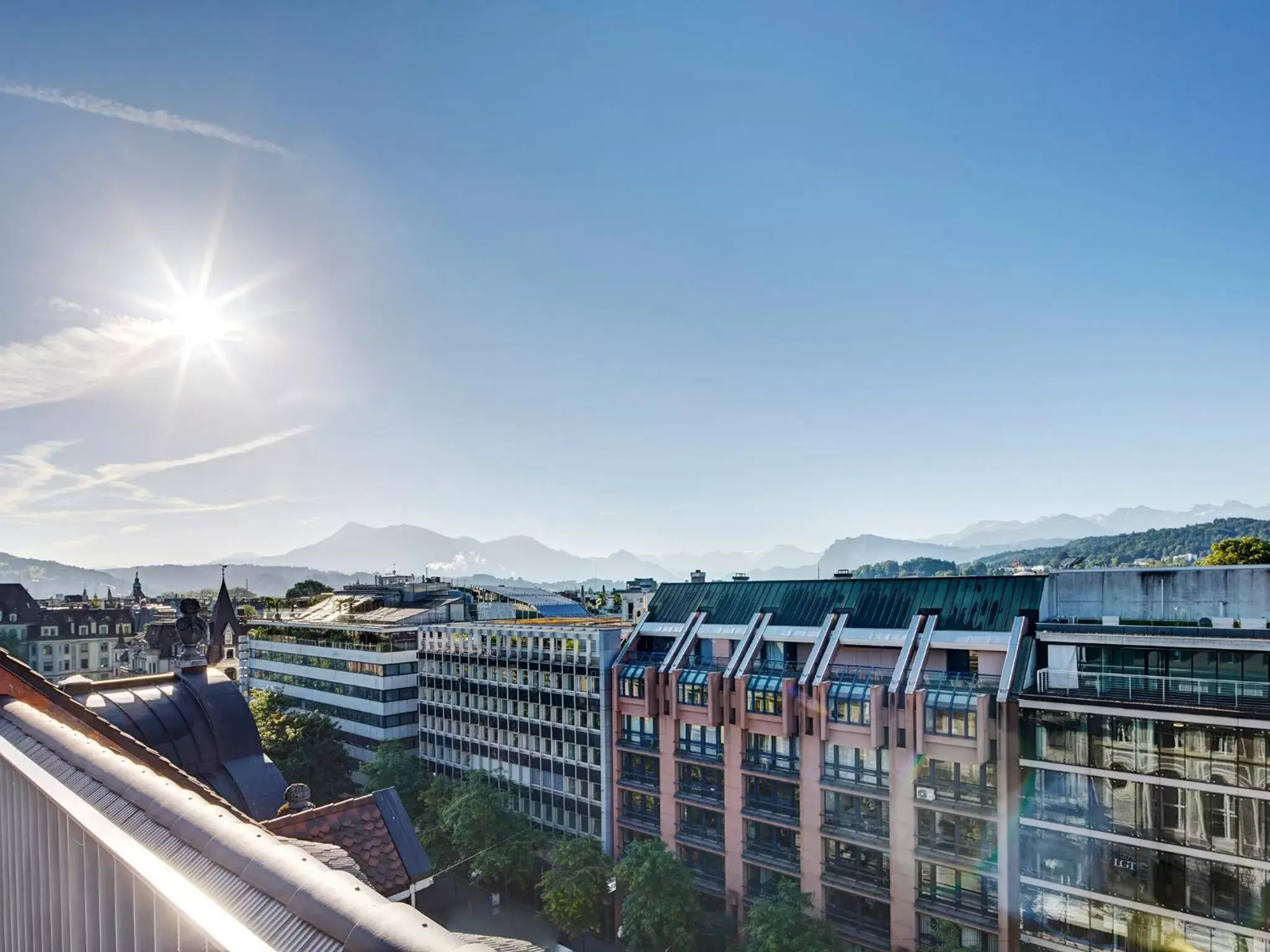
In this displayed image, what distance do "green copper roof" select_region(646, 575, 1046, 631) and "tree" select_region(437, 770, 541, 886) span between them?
829 inches

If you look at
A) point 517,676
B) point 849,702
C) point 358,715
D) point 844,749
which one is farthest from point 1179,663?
point 358,715

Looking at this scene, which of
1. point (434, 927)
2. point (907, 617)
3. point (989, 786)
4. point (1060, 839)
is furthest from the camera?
point (907, 617)

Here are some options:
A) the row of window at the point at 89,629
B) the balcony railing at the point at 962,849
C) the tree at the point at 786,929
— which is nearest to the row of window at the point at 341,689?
the tree at the point at 786,929

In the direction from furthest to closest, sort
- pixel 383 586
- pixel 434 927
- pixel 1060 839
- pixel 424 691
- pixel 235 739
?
pixel 383 586 < pixel 424 691 < pixel 1060 839 < pixel 235 739 < pixel 434 927

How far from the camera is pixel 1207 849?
38.9 meters

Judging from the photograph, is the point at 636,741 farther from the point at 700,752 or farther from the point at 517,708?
the point at 517,708

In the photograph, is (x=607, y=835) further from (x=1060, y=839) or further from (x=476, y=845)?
(x=1060, y=839)

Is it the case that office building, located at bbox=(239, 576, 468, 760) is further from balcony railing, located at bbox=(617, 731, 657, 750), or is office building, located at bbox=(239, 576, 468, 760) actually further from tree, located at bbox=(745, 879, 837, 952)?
tree, located at bbox=(745, 879, 837, 952)

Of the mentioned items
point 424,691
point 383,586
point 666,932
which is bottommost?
point 666,932

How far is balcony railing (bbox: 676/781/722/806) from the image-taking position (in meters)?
60.5

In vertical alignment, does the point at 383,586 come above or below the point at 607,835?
above

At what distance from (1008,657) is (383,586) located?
9521cm

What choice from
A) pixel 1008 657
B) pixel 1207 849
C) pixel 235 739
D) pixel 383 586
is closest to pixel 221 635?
pixel 383 586

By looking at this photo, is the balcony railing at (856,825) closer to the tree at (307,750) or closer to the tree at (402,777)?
the tree at (402,777)
